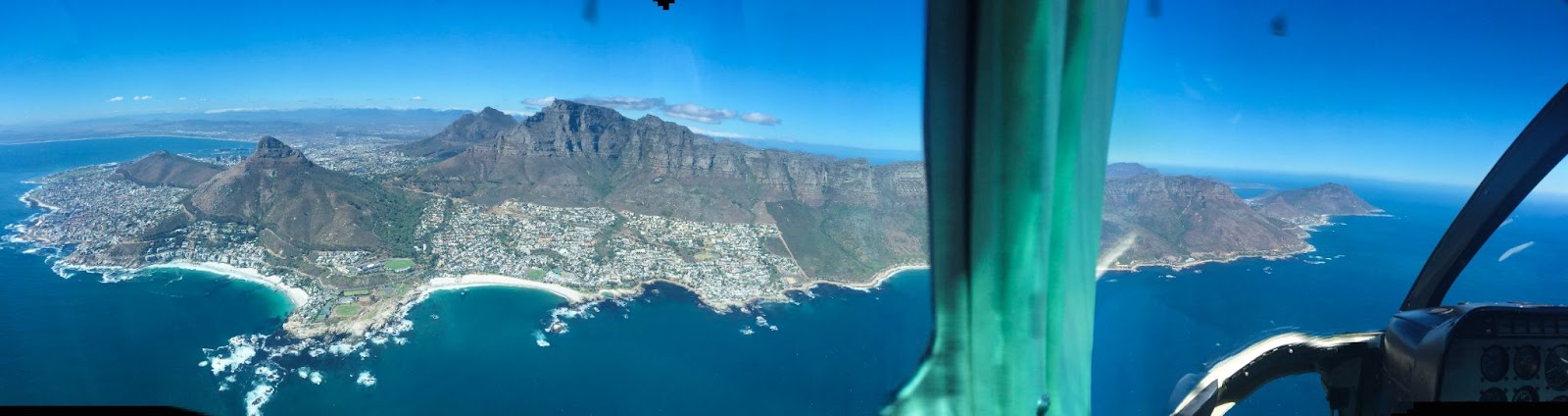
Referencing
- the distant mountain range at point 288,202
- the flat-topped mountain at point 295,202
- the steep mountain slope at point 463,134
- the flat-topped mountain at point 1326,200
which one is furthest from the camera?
the steep mountain slope at point 463,134

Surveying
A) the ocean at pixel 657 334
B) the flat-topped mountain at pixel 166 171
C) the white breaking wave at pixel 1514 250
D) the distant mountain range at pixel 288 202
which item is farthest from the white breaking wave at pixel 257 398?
the white breaking wave at pixel 1514 250

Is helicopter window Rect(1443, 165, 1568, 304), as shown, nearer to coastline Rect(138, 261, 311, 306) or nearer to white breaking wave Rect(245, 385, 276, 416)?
white breaking wave Rect(245, 385, 276, 416)

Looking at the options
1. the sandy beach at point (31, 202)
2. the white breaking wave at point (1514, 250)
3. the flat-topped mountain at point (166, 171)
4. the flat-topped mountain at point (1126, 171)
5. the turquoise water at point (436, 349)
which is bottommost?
the turquoise water at point (436, 349)

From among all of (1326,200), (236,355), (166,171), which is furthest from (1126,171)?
(166,171)

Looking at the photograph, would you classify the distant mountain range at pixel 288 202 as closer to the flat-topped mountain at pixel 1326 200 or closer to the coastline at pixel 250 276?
the coastline at pixel 250 276

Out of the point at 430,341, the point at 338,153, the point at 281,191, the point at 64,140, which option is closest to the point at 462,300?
the point at 430,341

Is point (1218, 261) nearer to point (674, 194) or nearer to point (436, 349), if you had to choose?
point (436, 349)

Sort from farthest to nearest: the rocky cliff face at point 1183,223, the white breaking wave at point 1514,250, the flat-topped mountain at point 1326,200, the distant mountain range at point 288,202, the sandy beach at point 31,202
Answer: the distant mountain range at point 288,202 → the sandy beach at point 31,202 → the flat-topped mountain at point 1326,200 → the white breaking wave at point 1514,250 → the rocky cliff face at point 1183,223
